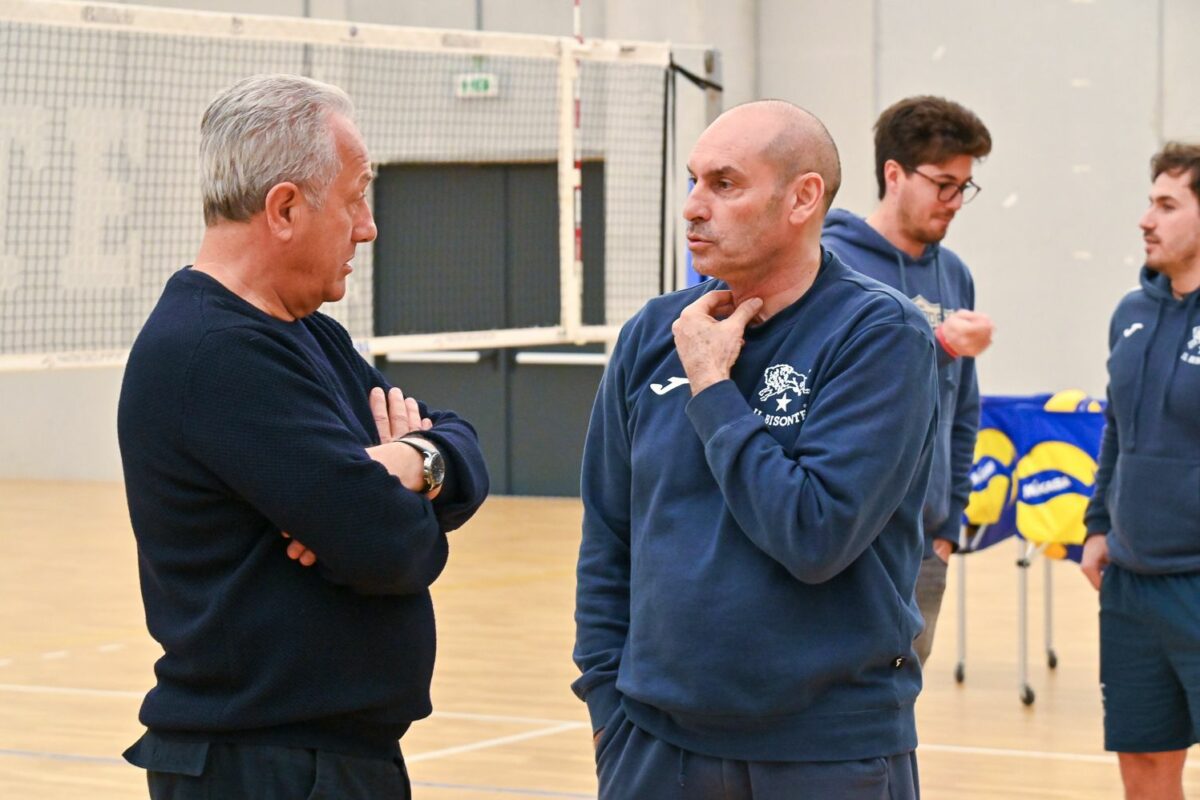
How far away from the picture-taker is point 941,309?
4.67 m

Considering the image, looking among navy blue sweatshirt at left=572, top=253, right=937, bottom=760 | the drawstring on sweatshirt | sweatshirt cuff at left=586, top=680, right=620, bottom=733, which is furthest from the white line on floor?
navy blue sweatshirt at left=572, top=253, right=937, bottom=760

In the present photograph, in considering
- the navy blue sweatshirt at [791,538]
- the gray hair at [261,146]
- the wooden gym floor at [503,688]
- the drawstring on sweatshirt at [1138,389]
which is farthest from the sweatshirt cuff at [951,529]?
the gray hair at [261,146]

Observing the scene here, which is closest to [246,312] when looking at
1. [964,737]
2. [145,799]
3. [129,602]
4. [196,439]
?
[196,439]

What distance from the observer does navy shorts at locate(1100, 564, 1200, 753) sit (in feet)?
14.1

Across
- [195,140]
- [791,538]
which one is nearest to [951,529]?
[791,538]

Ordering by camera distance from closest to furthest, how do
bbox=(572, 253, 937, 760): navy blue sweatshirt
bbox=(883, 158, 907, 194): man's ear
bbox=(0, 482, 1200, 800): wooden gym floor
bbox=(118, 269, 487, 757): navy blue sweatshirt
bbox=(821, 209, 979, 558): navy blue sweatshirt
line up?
bbox=(118, 269, 487, 757): navy blue sweatshirt → bbox=(572, 253, 937, 760): navy blue sweatshirt → bbox=(821, 209, 979, 558): navy blue sweatshirt → bbox=(883, 158, 907, 194): man's ear → bbox=(0, 482, 1200, 800): wooden gym floor

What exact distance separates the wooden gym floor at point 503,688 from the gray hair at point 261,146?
3.54 m

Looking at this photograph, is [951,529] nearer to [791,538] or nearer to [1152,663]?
[1152,663]

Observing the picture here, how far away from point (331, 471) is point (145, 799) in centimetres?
368

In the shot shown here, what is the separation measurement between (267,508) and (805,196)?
957 millimetres

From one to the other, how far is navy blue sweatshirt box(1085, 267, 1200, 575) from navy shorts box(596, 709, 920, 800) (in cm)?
187

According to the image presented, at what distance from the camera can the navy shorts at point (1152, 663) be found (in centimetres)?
429

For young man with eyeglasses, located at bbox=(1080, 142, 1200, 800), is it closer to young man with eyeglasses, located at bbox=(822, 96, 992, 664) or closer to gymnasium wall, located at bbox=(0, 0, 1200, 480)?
young man with eyeglasses, located at bbox=(822, 96, 992, 664)

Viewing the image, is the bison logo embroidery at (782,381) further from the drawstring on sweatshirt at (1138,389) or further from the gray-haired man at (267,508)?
the drawstring on sweatshirt at (1138,389)
